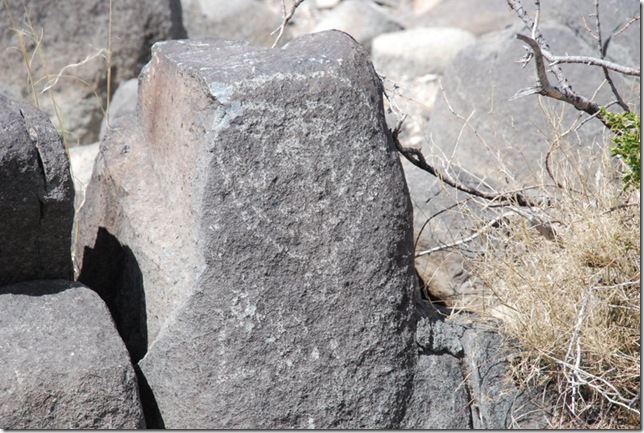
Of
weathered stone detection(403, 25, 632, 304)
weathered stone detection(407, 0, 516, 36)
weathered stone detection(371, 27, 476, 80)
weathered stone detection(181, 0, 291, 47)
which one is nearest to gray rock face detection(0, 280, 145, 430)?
weathered stone detection(403, 25, 632, 304)

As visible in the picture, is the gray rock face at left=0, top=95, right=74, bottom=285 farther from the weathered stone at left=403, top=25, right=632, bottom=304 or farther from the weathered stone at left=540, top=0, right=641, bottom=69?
the weathered stone at left=540, top=0, right=641, bottom=69

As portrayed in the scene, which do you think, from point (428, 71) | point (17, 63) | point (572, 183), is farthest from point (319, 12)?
point (572, 183)

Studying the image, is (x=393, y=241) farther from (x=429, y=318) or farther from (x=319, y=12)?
(x=319, y=12)

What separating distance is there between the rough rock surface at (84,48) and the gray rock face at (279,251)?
2.72 m

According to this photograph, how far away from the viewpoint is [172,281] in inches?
97.3

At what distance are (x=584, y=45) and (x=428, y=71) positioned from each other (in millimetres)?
2348

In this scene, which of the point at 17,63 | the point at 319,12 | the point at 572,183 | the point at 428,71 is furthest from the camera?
the point at 319,12

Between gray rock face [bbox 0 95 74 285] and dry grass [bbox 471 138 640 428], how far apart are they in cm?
125

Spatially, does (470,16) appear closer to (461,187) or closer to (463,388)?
(461,187)

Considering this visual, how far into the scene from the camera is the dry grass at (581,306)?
265 cm

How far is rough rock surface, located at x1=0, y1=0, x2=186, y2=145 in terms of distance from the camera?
5035mm

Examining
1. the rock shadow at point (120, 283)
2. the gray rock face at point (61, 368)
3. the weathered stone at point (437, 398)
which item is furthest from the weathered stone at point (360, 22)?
the gray rock face at point (61, 368)

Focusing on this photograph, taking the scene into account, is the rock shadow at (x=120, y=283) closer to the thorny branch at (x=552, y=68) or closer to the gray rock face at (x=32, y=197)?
the gray rock face at (x=32, y=197)

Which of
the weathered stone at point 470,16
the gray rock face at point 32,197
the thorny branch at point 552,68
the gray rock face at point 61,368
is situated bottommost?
the gray rock face at point 61,368
